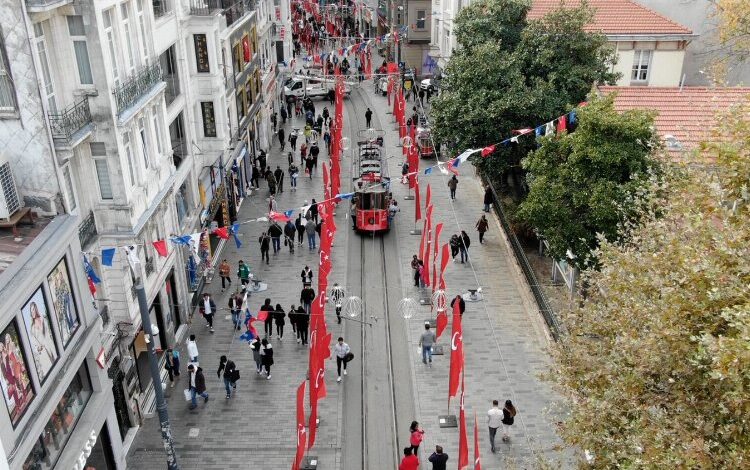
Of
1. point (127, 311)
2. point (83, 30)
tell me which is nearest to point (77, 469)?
point (127, 311)

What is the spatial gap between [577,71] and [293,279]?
14920mm

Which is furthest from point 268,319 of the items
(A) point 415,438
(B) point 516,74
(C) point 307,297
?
(B) point 516,74

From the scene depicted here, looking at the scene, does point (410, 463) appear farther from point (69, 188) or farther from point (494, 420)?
point (69, 188)

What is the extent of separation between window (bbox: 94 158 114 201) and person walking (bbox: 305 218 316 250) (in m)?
12.5

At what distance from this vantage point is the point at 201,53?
96.8 ft

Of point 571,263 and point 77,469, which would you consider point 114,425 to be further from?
point 571,263

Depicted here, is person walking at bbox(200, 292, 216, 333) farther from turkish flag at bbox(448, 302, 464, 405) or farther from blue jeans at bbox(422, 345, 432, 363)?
turkish flag at bbox(448, 302, 464, 405)

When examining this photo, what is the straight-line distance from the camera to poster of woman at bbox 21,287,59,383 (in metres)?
14.0

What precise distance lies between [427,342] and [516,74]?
42.6 ft

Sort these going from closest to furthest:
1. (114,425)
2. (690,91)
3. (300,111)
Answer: (114,425)
(690,91)
(300,111)

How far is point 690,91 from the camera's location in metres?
27.7

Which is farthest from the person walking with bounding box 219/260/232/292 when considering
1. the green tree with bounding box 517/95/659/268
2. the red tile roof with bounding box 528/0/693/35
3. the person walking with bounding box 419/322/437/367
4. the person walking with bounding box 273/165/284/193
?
the red tile roof with bounding box 528/0/693/35

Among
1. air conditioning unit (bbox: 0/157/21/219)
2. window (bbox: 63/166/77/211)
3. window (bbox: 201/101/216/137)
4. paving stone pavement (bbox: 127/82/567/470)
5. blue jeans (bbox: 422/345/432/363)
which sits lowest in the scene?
paving stone pavement (bbox: 127/82/567/470)

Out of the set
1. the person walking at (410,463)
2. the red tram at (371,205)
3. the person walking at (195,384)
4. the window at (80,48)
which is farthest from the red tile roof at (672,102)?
the window at (80,48)
